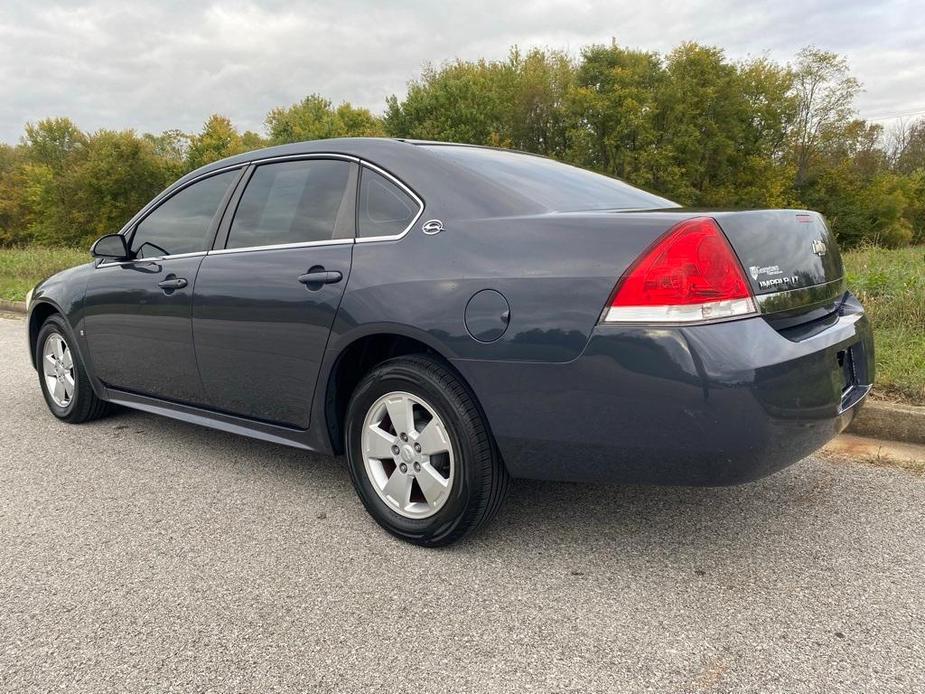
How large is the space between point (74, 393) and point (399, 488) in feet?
8.98

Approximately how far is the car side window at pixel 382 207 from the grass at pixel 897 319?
2827 millimetres

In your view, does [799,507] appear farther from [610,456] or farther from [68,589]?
[68,589]

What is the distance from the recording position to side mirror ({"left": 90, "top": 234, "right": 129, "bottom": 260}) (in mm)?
3928

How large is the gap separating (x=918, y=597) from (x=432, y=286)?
1860 millimetres

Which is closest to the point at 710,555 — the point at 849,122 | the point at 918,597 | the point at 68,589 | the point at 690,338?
the point at 918,597

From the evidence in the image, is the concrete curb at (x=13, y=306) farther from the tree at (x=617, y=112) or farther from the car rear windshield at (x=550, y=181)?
the tree at (x=617, y=112)

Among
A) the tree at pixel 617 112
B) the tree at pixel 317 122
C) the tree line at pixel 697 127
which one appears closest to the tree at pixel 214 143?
the tree at pixel 317 122

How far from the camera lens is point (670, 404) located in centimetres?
212

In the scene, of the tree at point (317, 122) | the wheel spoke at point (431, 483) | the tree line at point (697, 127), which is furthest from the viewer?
the tree at point (317, 122)

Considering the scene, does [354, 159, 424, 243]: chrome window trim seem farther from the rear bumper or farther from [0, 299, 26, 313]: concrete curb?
[0, 299, 26, 313]: concrete curb

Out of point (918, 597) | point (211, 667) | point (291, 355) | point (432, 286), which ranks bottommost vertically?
point (918, 597)

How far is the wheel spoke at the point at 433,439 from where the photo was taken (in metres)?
2.58

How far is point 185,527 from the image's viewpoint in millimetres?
2955

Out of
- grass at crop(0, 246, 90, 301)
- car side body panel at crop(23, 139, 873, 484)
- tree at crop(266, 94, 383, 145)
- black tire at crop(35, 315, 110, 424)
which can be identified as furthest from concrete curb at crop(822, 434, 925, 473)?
tree at crop(266, 94, 383, 145)
